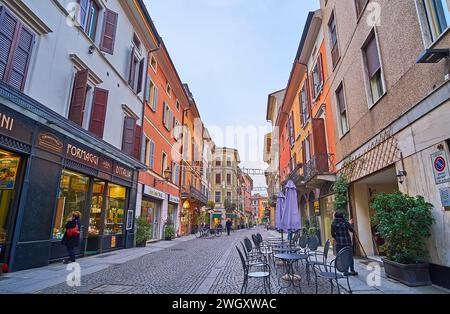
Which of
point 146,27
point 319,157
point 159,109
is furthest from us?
point 159,109

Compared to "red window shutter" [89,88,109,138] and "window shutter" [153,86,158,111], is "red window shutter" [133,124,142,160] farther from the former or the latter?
"window shutter" [153,86,158,111]

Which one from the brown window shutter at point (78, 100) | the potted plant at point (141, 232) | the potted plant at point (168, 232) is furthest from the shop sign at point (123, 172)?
the potted plant at point (168, 232)

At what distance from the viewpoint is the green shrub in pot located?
5.44 m

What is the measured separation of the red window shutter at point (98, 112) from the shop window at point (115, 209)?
265cm

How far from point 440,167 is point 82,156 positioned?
10118 mm

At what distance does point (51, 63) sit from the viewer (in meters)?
8.01

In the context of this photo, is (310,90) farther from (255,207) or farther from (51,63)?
(255,207)

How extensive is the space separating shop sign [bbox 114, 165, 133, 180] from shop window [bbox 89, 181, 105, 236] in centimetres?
90

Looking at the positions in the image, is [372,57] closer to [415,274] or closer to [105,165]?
[415,274]

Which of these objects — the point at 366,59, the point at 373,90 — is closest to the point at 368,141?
the point at 373,90

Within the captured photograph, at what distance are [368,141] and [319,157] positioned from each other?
13.0ft

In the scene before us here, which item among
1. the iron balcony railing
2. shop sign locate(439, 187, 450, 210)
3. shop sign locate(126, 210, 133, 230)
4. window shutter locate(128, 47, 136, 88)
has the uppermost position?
window shutter locate(128, 47, 136, 88)

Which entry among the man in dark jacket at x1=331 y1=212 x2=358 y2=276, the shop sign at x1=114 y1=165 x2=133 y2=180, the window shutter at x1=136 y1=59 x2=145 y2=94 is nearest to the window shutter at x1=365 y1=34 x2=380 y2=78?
the man in dark jacket at x1=331 y1=212 x2=358 y2=276

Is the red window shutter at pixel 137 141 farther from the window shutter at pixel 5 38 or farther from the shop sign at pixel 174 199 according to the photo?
the shop sign at pixel 174 199
